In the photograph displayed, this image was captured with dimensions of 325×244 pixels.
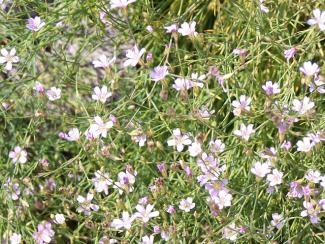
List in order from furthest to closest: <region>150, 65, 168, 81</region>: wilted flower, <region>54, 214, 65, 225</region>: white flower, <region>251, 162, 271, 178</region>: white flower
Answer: <region>54, 214, 65, 225</region>: white flower, <region>150, 65, 168, 81</region>: wilted flower, <region>251, 162, 271, 178</region>: white flower

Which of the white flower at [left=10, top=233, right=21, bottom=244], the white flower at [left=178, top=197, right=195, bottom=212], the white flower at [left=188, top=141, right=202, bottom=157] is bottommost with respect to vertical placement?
the white flower at [left=10, top=233, right=21, bottom=244]

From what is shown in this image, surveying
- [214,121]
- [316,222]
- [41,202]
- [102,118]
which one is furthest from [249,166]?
[41,202]

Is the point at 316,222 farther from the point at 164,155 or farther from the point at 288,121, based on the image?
the point at 164,155

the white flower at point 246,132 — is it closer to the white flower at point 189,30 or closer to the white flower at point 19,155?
the white flower at point 189,30

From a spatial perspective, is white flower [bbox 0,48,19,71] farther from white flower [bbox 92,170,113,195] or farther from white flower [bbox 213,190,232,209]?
white flower [bbox 213,190,232,209]

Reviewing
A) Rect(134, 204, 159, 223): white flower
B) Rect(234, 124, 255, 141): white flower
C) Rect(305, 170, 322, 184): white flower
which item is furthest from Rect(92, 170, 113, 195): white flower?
Rect(305, 170, 322, 184): white flower

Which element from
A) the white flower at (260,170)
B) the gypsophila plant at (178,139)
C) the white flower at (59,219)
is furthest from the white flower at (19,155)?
the white flower at (260,170)
